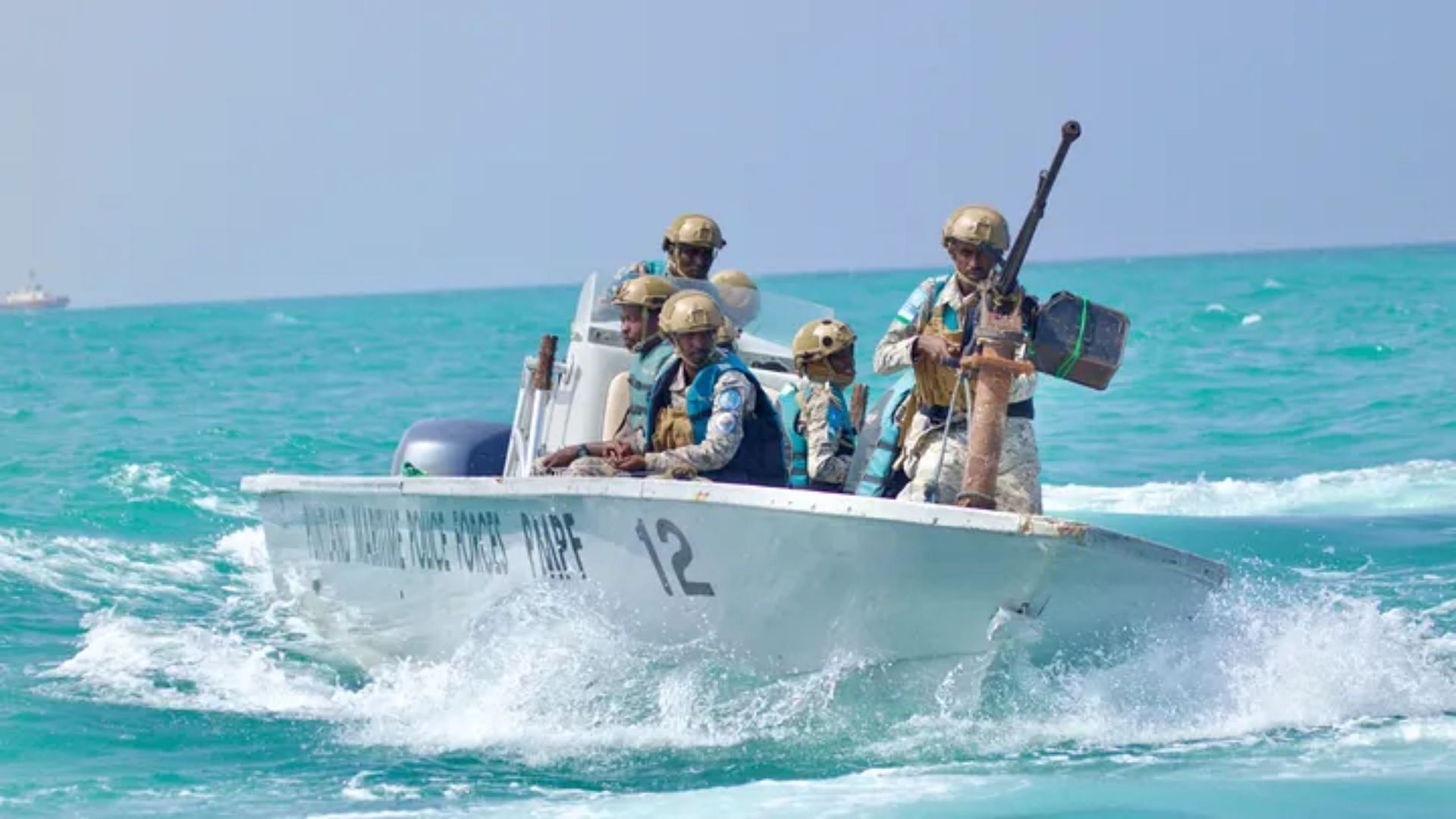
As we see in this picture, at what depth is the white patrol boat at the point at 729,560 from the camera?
7.62m

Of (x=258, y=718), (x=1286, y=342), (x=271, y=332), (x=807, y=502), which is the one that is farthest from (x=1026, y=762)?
(x=271, y=332)

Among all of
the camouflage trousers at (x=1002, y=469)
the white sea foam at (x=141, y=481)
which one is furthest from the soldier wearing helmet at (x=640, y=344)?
the white sea foam at (x=141, y=481)

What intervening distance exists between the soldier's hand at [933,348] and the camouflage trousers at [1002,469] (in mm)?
320

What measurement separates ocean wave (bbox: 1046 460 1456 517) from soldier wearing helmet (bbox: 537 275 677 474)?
815cm

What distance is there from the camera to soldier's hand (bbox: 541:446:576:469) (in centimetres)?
915

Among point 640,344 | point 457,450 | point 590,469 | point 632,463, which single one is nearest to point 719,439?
point 632,463

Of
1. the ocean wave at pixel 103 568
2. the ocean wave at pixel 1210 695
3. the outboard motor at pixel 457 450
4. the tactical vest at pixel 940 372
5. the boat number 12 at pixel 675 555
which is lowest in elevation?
the ocean wave at pixel 103 568

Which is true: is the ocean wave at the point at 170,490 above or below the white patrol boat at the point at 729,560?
below

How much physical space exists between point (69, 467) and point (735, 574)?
14.9 metres

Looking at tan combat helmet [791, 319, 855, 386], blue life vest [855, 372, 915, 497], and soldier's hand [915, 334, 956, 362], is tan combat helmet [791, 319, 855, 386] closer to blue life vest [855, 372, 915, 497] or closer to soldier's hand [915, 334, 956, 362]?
blue life vest [855, 372, 915, 497]

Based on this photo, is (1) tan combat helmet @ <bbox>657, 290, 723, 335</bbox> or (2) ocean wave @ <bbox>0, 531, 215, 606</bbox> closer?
(1) tan combat helmet @ <bbox>657, 290, 723, 335</bbox>

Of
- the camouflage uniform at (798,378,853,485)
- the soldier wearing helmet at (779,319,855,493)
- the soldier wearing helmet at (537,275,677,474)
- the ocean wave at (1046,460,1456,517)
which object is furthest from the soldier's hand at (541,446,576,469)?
the ocean wave at (1046,460,1456,517)

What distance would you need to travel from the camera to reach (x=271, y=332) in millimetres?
74750

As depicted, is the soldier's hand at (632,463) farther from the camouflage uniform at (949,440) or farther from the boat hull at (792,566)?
the camouflage uniform at (949,440)
